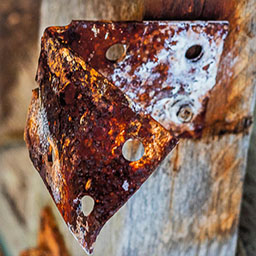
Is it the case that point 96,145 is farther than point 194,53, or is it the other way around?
point 194,53

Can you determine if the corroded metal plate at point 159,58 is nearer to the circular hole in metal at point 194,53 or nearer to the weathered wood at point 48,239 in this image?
the circular hole in metal at point 194,53

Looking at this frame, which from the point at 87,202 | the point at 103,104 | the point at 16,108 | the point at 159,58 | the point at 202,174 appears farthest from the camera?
the point at 16,108

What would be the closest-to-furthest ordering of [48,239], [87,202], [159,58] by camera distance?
[159,58] < [87,202] < [48,239]

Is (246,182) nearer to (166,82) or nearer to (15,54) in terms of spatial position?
(166,82)

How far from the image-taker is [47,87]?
465mm

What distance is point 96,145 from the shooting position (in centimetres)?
42

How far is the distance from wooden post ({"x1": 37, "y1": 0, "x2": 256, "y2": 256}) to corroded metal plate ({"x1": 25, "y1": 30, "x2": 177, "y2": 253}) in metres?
0.19

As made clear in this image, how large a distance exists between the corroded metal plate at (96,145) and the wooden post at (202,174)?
190mm

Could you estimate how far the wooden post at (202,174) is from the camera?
23.4 inches

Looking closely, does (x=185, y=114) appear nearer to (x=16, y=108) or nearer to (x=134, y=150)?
(x=134, y=150)

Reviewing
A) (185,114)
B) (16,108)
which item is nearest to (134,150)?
(185,114)

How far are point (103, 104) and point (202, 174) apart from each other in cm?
34

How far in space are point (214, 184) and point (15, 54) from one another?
1158 mm

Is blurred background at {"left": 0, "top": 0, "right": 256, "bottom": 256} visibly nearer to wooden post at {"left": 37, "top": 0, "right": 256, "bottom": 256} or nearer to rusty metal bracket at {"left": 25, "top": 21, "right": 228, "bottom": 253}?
wooden post at {"left": 37, "top": 0, "right": 256, "bottom": 256}
